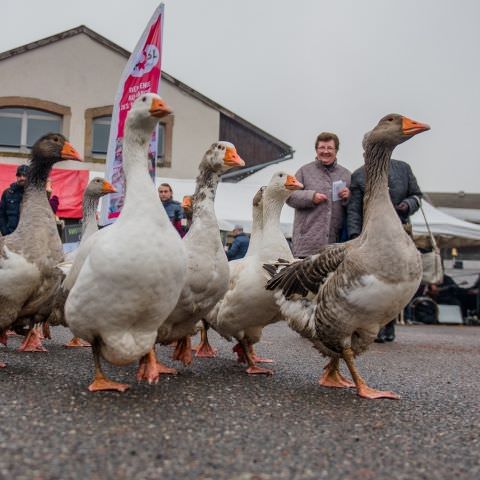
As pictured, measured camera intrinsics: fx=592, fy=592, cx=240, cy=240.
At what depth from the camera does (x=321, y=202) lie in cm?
631

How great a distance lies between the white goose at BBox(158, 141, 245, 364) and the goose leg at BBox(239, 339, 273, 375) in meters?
0.50

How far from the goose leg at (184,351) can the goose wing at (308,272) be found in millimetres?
801

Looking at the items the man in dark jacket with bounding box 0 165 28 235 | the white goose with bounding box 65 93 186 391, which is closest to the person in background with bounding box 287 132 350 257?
the white goose with bounding box 65 93 186 391

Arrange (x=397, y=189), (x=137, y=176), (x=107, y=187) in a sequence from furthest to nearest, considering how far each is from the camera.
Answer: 1. (x=397, y=189)
2. (x=107, y=187)
3. (x=137, y=176)

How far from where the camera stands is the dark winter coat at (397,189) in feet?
20.7

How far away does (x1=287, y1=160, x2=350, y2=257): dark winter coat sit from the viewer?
6309 mm

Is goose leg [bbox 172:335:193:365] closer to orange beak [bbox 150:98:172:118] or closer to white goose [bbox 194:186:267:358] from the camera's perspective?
white goose [bbox 194:186:267:358]

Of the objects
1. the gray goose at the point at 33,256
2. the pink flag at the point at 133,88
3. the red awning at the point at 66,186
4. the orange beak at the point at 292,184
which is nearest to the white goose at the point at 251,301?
the orange beak at the point at 292,184

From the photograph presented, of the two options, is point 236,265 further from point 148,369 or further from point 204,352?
point 148,369

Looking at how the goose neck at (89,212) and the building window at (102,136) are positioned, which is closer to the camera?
the goose neck at (89,212)

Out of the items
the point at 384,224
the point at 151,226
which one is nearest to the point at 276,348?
the point at 384,224

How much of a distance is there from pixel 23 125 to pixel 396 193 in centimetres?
1330

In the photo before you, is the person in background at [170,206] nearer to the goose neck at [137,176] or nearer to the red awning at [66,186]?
the goose neck at [137,176]

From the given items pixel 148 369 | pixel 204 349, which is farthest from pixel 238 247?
pixel 148 369
